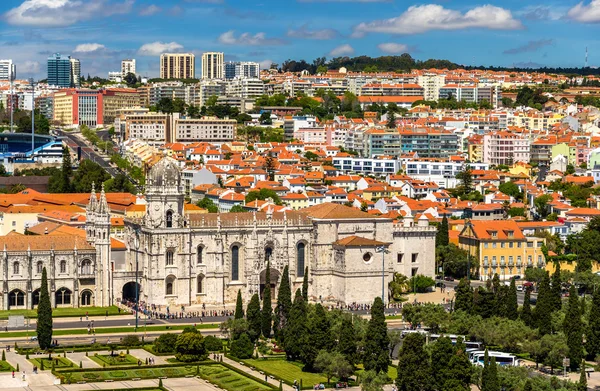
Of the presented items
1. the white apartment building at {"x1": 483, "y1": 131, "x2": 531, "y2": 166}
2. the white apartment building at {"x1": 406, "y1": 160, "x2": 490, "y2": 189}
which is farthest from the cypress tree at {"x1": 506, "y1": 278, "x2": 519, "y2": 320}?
the white apartment building at {"x1": 483, "y1": 131, "x2": 531, "y2": 166}

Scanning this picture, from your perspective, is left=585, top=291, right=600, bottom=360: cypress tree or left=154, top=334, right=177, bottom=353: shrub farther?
left=154, top=334, right=177, bottom=353: shrub

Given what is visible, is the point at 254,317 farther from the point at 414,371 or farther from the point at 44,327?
the point at 414,371

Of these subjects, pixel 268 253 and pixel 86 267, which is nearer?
pixel 86 267

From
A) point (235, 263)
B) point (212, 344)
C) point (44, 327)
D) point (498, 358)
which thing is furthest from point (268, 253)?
point (498, 358)

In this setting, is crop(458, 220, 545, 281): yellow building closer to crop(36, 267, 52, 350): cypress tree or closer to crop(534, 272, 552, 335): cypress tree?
crop(534, 272, 552, 335): cypress tree

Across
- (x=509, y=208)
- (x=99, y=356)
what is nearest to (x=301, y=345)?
(x=99, y=356)

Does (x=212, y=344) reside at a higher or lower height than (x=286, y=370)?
higher
